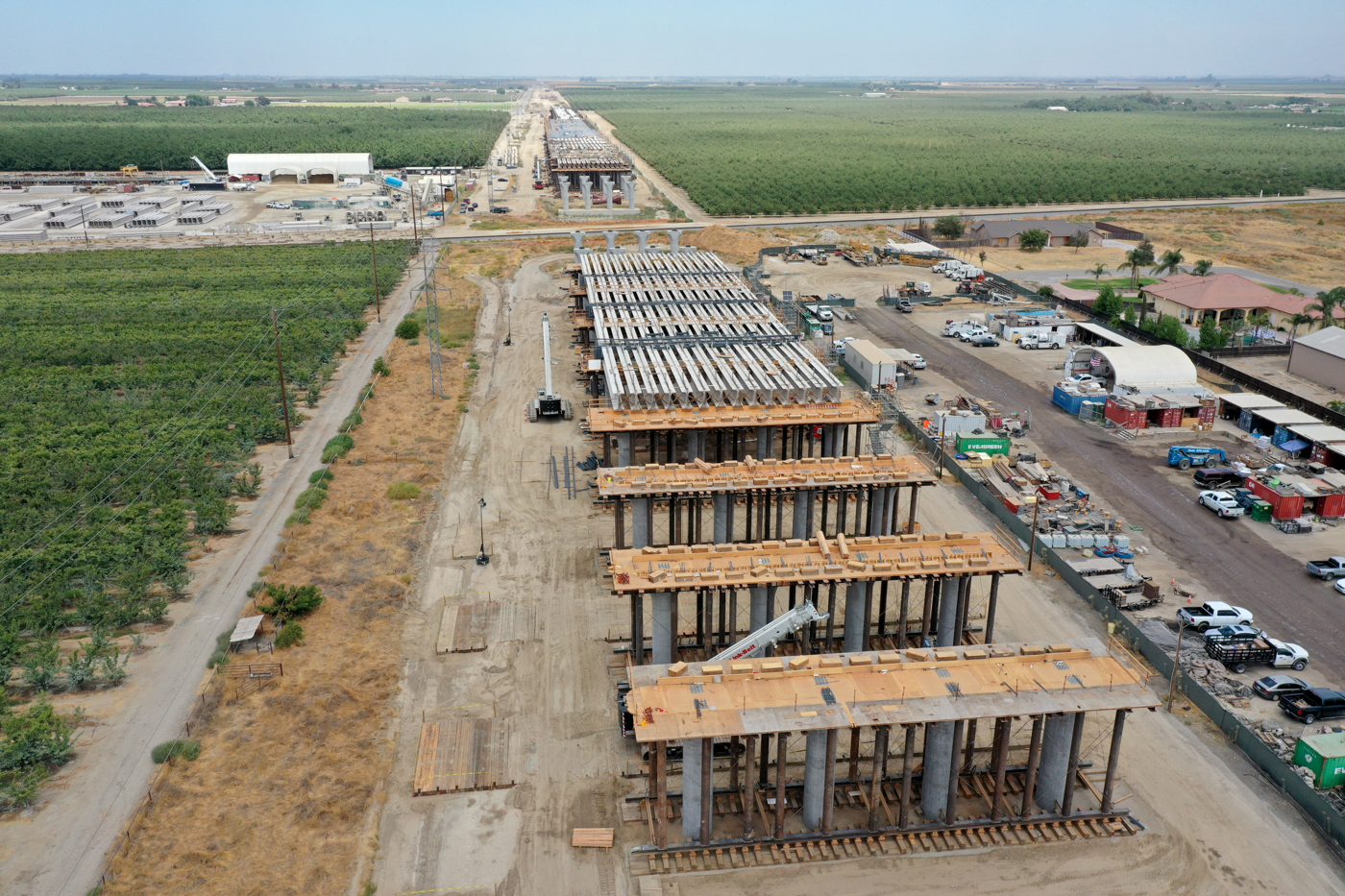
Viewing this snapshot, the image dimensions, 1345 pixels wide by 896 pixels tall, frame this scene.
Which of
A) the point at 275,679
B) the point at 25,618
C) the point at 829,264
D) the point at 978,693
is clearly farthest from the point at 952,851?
the point at 829,264

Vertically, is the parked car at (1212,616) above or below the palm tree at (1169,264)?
below

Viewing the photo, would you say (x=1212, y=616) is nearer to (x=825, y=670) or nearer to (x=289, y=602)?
(x=825, y=670)

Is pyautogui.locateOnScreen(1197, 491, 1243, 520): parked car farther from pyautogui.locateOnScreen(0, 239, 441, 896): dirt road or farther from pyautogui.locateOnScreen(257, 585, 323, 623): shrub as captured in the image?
pyautogui.locateOnScreen(0, 239, 441, 896): dirt road

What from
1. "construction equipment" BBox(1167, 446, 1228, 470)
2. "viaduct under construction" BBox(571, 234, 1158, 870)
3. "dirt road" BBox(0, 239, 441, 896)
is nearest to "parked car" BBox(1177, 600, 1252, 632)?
"viaduct under construction" BBox(571, 234, 1158, 870)

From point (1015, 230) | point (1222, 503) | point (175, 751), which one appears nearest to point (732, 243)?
point (1015, 230)

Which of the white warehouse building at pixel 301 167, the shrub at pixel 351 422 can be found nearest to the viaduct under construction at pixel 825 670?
the shrub at pixel 351 422

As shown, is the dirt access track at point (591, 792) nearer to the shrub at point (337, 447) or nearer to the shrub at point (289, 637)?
the shrub at point (289, 637)
